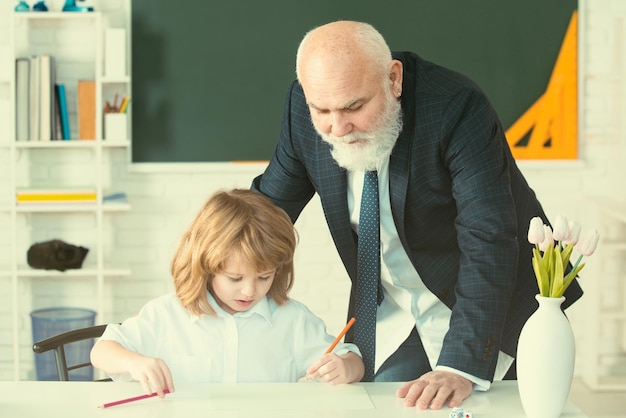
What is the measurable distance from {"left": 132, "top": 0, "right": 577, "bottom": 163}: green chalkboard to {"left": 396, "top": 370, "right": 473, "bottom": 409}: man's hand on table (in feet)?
8.49

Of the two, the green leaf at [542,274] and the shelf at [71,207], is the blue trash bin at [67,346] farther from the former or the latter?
the green leaf at [542,274]

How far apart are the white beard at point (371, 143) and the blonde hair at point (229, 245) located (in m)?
0.19

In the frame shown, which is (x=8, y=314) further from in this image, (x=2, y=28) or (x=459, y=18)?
(x=459, y=18)

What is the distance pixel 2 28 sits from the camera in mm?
4238

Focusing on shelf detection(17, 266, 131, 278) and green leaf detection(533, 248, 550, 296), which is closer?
green leaf detection(533, 248, 550, 296)

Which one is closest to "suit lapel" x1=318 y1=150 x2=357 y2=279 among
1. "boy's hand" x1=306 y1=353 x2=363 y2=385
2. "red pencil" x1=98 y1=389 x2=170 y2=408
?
"boy's hand" x1=306 y1=353 x2=363 y2=385

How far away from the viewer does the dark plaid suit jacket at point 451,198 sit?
1.93 m

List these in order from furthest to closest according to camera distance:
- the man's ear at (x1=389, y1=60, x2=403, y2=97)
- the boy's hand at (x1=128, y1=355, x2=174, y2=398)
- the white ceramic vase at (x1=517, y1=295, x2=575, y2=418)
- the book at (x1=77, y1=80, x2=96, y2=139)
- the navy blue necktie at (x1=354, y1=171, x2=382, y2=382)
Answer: the book at (x1=77, y1=80, x2=96, y2=139), the navy blue necktie at (x1=354, y1=171, x2=382, y2=382), the man's ear at (x1=389, y1=60, x2=403, y2=97), the boy's hand at (x1=128, y1=355, x2=174, y2=398), the white ceramic vase at (x1=517, y1=295, x2=575, y2=418)

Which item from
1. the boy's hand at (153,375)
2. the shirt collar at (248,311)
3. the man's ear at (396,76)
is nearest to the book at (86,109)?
the shirt collar at (248,311)

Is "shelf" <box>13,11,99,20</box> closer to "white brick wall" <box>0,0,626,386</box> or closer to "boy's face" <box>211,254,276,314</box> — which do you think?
"white brick wall" <box>0,0,626,386</box>

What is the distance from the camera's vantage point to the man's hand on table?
1.76 m

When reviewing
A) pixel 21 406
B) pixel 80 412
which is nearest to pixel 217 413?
pixel 80 412

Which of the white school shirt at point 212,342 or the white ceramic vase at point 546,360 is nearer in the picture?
the white ceramic vase at point 546,360

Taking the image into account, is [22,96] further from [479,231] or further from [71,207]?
[479,231]
